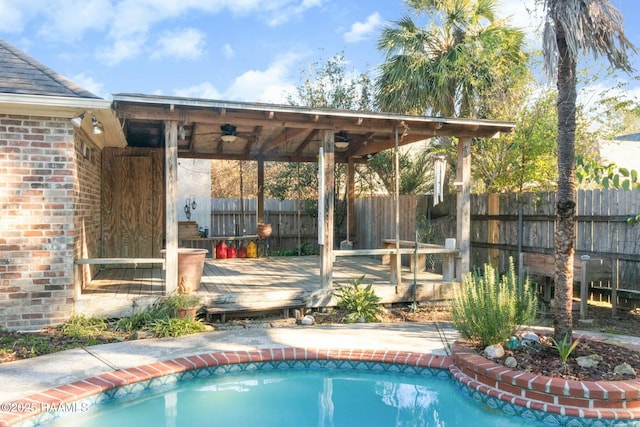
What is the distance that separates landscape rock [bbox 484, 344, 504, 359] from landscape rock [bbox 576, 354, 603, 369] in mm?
605

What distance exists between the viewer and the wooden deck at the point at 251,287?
6.35 metres

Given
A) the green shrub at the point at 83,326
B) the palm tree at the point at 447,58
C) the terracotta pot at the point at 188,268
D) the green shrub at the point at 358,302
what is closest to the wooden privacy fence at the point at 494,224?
the green shrub at the point at 358,302

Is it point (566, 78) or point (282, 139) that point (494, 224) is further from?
point (566, 78)

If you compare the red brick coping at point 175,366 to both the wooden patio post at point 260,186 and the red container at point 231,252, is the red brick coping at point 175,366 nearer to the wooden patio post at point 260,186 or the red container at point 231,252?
the wooden patio post at point 260,186

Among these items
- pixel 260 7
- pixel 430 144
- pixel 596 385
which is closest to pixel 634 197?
pixel 596 385

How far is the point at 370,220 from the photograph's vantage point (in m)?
12.6

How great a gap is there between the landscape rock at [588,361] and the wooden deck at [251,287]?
3.03 meters

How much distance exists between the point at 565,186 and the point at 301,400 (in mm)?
2950

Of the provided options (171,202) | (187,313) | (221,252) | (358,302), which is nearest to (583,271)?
(358,302)

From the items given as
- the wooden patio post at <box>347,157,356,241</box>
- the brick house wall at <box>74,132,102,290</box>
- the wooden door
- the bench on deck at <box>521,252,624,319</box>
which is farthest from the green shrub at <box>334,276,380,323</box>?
the wooden patio post at <box>347,157,356,241</box>

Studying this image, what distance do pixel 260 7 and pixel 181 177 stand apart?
620 centimetres

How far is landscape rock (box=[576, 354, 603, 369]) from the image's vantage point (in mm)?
4078

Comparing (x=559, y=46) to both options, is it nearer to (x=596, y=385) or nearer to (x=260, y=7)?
(x=596, y=385)

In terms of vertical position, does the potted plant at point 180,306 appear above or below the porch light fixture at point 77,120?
below
